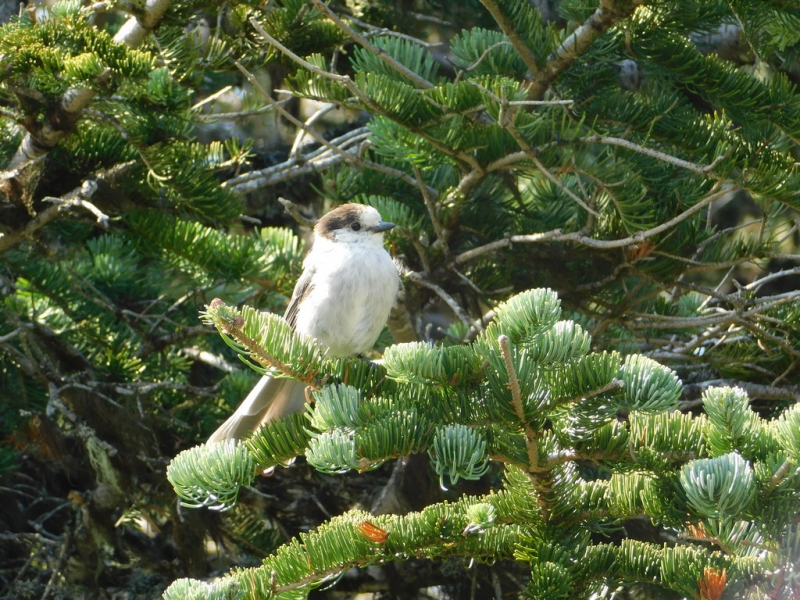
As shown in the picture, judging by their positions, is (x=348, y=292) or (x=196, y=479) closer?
(x=196, y=479)

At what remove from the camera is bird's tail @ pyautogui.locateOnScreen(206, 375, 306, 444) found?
11.2 ft

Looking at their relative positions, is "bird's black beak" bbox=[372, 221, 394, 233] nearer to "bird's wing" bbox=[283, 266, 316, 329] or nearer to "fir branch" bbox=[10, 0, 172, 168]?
"bird's wing" bbox=[283, 266, 316, 329]

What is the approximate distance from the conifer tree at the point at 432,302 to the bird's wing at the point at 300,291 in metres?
0.14

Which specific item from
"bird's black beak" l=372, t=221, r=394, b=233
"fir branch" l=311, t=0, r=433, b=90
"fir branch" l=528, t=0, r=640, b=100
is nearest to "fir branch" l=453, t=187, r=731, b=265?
"bird's black beak" l=372, t=221, r=394, b=233

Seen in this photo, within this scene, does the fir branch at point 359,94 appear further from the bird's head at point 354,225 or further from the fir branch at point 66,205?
the fir branch at point 66,205

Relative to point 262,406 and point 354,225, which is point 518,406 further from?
point 354,225

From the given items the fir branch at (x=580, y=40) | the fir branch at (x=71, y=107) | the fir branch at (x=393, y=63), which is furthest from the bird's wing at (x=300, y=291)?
the fir branch at (x=580, y=40)

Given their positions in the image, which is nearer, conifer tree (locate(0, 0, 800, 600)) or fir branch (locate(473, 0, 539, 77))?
conifer tree (locate(0, 0, 800, 600))

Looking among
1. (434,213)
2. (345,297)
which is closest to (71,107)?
(345,297)

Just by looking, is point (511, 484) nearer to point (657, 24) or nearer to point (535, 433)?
point (535, 433)

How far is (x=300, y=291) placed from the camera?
13.0 ft

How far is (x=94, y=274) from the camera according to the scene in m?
4.10

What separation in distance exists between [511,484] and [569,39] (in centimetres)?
172

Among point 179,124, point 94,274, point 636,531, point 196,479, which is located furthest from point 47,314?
point 636,531
